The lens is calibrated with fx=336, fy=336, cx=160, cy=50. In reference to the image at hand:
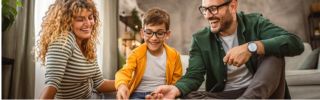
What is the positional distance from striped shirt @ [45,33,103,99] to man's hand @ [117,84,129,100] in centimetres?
14

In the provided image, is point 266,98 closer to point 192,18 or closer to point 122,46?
point 192,18

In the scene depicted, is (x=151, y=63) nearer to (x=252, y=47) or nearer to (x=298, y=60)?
(x=252, y=47)

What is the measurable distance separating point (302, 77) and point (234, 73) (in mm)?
356

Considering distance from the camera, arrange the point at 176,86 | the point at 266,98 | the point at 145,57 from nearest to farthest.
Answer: the point at 266,98 → the point at 176,86 → the point at 145,57

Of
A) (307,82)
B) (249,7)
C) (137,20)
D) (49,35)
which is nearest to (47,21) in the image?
(49,35)

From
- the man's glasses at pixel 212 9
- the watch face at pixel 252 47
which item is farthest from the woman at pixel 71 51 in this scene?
the watch face at pixel 252 47

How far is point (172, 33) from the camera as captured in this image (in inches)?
50.3

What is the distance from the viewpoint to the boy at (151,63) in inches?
48.8

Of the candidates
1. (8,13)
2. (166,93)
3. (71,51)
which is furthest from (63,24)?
(166,93)

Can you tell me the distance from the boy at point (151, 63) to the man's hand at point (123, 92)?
0.01 meters

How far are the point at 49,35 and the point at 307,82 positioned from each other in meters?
1.03

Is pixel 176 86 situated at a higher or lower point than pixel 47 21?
lower

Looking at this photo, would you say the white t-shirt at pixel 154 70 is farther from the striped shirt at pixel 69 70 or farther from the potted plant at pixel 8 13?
the potted plant at pixel 8 13

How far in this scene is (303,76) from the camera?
1.36 meters
